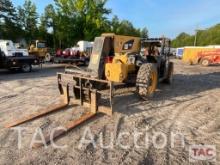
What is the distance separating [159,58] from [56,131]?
5663 mm

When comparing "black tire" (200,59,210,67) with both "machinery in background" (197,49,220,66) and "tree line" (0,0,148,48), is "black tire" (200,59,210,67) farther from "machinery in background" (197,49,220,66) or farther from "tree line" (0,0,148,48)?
"tree line" (0,0,148,48)

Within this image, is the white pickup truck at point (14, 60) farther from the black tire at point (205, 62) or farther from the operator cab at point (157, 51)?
the black tire at point (205, 62)

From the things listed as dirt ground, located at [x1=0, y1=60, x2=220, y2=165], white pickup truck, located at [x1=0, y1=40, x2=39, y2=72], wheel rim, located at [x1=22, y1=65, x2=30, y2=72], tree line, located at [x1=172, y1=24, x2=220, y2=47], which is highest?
tree line, located at [x1=172, y1=24, x2=220, y2=47]

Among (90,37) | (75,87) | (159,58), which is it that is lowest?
(75,87)

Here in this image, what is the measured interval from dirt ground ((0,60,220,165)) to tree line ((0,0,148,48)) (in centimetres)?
2763

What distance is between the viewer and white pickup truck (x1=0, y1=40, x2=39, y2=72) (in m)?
15.1

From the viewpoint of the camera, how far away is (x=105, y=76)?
7.64 meters

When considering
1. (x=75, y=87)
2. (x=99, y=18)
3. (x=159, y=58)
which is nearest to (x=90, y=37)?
(x=99, y=18)

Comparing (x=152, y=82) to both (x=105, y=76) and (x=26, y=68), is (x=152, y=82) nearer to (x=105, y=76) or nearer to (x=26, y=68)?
(x=105, y=76)

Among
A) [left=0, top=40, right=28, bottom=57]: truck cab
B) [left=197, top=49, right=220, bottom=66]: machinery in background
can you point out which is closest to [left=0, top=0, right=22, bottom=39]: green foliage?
[left=0, top=40, right=28, bottom=57]: truck cab

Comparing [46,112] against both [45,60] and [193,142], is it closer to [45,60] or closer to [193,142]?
[193,142]

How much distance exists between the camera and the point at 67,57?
786 inches

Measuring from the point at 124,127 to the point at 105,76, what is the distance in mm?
2616

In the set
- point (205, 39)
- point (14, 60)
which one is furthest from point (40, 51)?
point (205, 39)
